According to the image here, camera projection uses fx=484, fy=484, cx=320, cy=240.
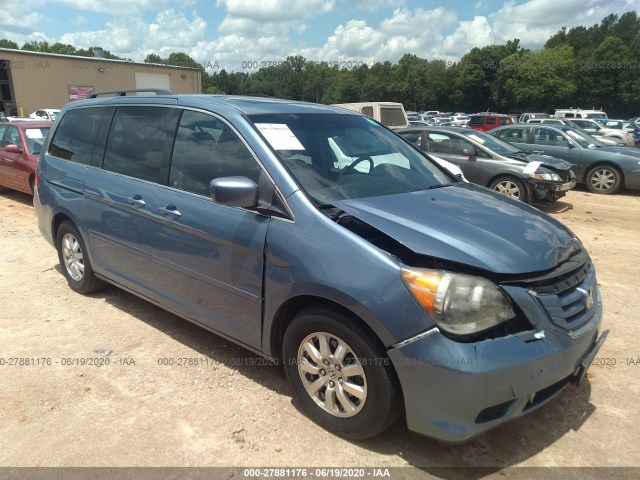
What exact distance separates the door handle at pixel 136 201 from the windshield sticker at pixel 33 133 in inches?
267

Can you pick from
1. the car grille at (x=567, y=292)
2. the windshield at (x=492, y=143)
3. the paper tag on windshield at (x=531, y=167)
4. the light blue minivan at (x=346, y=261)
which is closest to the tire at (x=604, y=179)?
the windshield at (x=492, y=143)

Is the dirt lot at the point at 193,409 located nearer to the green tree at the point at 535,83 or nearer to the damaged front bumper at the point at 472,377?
the damaged front bumper at the point at 472,377

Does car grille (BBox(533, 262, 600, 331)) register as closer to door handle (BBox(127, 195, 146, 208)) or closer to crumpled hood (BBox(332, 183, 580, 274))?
crumpled hood (BBox(332, 183, 580, 274))

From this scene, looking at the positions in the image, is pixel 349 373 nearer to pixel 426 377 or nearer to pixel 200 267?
pixel 426 377

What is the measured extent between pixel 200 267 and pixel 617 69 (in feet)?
255

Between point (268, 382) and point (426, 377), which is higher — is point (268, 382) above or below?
below

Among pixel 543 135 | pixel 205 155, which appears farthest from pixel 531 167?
pixel 205 155

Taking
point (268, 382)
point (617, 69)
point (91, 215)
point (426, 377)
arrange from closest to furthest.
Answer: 1. point (426, 377)
2. point (268, 382)
3. point (91, 215)
4. point (617, 69)

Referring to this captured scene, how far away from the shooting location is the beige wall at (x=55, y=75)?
32438 millimetres

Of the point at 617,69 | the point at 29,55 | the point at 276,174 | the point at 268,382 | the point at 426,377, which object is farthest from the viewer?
the point at 617,69

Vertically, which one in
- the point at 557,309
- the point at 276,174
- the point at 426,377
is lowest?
the point at 426,377

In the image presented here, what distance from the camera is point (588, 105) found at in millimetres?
67562

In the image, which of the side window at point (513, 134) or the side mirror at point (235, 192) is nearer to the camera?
the side mirror at point (235, 192)

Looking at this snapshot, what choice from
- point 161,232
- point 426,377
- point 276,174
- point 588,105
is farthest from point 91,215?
point 588,105
